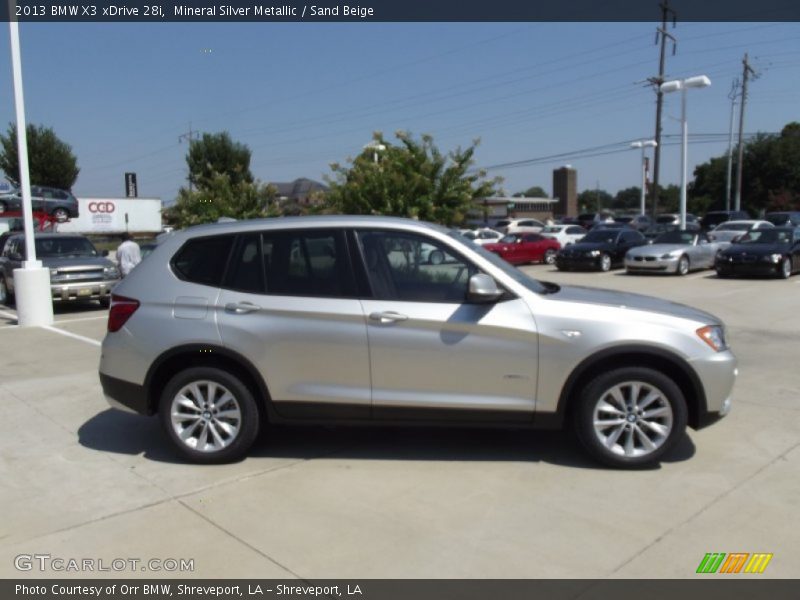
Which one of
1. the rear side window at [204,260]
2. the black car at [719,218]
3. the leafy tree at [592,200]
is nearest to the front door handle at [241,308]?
the rear side window at [204,260]

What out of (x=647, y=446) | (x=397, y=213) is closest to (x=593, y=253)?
(x=397, y=213)

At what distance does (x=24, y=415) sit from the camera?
21.3 feet

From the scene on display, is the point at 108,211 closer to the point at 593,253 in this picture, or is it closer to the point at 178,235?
the point at 593,253

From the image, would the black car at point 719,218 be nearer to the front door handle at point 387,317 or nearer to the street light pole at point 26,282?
the street light pole at point 26,282

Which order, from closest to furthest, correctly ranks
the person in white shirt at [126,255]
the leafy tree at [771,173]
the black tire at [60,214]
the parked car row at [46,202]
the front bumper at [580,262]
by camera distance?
the person in white shirt at [126,255], the front bumper at [580,262], the parked car row at [46,202], the black tire at [60,214], the leafy tree at [771,173]

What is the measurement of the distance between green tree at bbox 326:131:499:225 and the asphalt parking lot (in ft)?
46.5

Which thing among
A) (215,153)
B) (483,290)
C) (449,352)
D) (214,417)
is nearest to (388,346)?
(449,352)

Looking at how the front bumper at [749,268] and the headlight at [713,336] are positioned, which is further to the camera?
the front bumper at [749,268]

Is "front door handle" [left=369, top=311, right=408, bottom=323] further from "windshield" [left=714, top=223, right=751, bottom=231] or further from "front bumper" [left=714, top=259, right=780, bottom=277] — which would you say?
"windshield" [left=714, top=223, right=751, bottom=231]

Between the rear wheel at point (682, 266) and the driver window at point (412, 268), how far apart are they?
1689 centimetres

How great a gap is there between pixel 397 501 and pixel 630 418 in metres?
1.65

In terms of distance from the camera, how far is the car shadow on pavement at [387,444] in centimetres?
521

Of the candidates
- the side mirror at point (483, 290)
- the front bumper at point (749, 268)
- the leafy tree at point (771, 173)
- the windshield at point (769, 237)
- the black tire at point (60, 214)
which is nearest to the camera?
the side mirror at point (483, 290)
